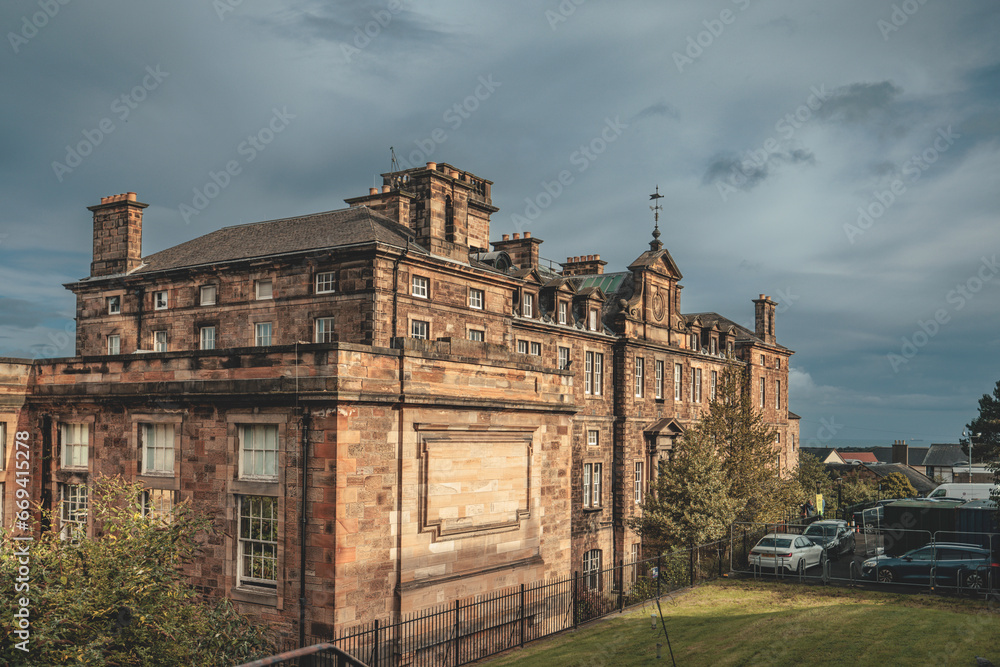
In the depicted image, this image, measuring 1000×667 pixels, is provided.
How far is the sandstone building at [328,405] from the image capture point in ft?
59.9

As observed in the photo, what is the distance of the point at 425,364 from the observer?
2022 cm

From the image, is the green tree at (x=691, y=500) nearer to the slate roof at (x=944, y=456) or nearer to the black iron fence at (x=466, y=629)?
the black iron fence at (x=466, y=629)

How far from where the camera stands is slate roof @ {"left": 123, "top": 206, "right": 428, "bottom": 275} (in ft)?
102

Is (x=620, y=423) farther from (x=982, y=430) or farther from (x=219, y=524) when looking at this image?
(x=982, y=430)

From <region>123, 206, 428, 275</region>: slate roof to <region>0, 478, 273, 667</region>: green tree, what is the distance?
1691 cm

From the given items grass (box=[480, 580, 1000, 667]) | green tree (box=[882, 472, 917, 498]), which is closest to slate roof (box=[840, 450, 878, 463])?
green tree (box=[882, 472, 917, 498])

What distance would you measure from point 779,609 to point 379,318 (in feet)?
54.7

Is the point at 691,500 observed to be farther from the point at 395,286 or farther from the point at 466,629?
the point at 466,629

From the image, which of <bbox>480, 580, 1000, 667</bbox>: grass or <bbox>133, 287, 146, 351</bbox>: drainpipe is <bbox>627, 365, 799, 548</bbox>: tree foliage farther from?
<bbox>133, 287, 146, 351</bbox>: drainpipe

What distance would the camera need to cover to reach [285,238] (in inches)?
1307

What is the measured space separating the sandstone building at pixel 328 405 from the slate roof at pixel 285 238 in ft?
0.49

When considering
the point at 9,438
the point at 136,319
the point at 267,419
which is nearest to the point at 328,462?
the point at 267,419

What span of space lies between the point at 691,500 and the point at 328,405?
80.5 ft

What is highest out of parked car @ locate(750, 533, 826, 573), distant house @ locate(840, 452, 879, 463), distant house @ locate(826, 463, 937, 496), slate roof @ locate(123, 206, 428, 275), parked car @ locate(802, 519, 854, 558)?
slate roof @ locate(123, 206, 428, 275)
